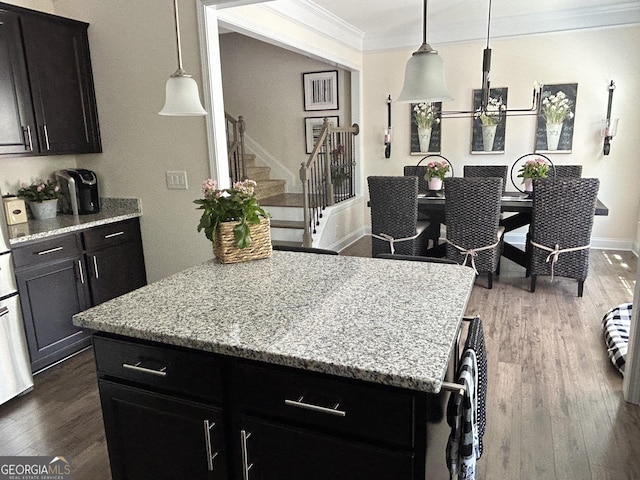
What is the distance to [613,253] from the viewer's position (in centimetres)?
532

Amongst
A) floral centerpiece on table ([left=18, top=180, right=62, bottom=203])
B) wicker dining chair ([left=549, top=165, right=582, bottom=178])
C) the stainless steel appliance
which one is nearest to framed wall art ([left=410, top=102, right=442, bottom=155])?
wicker dining chair ([left=549, top=165, right=582, bottom=178])

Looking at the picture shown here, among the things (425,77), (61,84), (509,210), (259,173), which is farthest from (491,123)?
(61,84)

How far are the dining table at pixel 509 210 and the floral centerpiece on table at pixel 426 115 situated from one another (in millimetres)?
1505

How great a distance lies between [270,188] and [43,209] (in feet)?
11.3

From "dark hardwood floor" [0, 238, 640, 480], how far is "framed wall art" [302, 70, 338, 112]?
150 inches

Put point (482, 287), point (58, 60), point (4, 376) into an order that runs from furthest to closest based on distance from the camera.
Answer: point (482, 287)
point (58, 60)
point (4, 376)

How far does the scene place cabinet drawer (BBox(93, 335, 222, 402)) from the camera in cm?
130

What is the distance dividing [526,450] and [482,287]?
94.1 inches

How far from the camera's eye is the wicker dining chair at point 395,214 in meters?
4.15

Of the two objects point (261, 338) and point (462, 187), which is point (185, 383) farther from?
point (462, 187)

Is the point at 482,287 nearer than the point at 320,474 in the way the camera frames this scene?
No

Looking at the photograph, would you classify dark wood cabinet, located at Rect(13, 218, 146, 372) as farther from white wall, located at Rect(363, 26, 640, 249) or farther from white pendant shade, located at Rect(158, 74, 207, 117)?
white wall, located at Rect(363, 26, 640, 249)

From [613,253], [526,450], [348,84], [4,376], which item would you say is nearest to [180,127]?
[4,376]

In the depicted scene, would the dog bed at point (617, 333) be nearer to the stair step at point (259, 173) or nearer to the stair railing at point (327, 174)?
the stair railing at point (327, 174)
